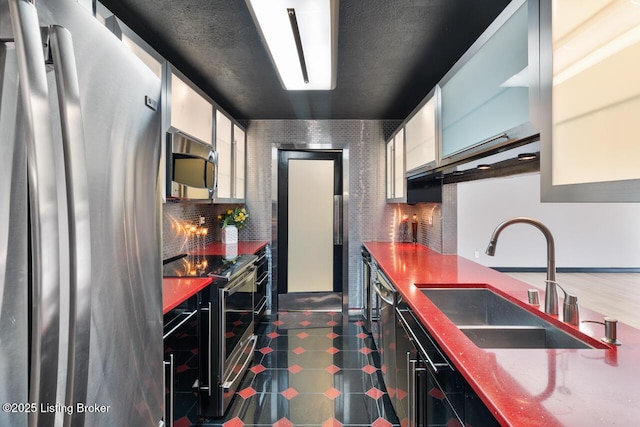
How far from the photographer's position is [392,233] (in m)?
3.82

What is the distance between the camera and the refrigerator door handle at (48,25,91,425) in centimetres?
49

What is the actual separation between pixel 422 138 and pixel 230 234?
7.84 ft

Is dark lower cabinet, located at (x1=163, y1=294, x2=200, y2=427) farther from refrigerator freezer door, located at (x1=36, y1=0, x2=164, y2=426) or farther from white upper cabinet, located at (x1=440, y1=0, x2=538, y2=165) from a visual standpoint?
white upper cabinet, located at (x1=440, y1=0, x2=538, y2=165)

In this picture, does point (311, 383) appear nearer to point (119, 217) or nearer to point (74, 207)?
point (119, 217)

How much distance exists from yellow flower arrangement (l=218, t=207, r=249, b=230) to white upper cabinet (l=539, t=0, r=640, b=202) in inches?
122

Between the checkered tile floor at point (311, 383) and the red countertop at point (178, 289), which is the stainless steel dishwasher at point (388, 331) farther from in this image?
the red countertop at point (178, 289)

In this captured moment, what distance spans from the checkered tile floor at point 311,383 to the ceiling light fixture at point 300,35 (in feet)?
6.73

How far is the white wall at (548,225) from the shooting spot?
20.2 ft

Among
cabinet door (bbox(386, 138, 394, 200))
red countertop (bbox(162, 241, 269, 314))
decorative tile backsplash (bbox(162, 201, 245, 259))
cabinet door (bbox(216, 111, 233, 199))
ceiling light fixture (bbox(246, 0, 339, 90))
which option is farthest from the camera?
cabinet door (bbox(386, 138, 394, 200))

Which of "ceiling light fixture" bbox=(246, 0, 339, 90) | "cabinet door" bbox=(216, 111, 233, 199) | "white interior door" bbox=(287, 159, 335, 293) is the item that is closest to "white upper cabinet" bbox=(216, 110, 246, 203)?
"cabinet door" bbox=(216, 111, 233, 199)

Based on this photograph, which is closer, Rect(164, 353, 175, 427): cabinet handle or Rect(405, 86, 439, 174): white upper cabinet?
Rect(164, 353, 175, 427): cabinet handle

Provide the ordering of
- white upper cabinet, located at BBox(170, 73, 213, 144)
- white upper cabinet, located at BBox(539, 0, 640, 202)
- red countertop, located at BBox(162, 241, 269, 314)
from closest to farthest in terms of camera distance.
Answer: white upper cabinet, located at BBox(539, 0, 640, 202)
red countertop, located at BBox(162, 241, 269, 314)
white upper cabinet, located at BBox(170, 73, 213, 144)

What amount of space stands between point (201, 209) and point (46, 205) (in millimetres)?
2917

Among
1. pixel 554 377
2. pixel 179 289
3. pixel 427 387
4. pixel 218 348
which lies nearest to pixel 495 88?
pixel 554 377
